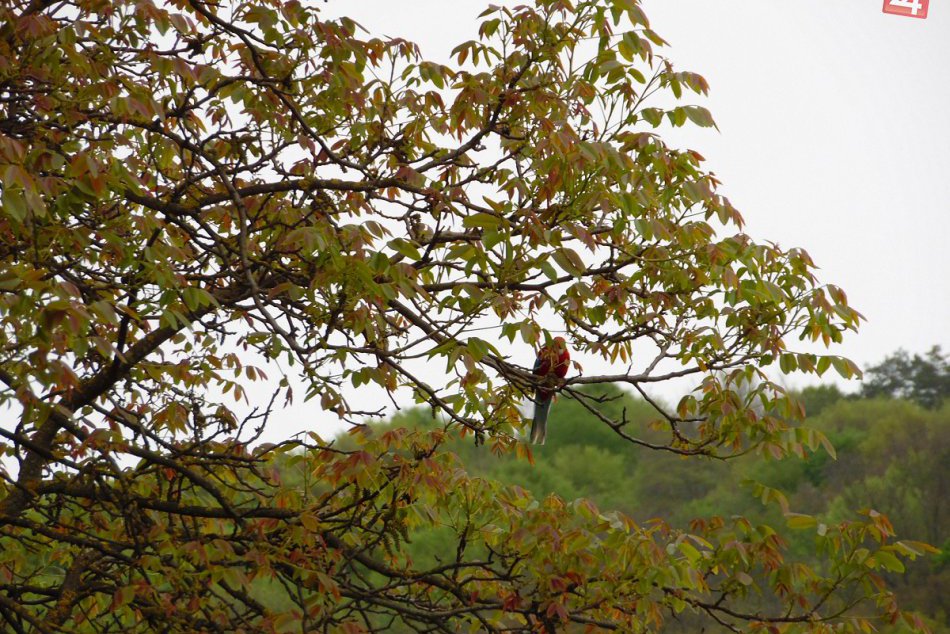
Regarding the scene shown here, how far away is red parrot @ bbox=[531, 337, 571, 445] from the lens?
160 inches

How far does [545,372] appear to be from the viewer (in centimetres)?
491

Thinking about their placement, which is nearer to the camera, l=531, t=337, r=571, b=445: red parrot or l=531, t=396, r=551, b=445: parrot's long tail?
l=531, t=337, r=571, b=445: red parrot

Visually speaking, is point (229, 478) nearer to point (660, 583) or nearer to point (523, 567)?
point (523, 567)

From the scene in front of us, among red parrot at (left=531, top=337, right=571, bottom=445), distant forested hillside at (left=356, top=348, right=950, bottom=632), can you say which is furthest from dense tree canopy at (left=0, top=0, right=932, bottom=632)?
distant forested hillside at (left=356, top=348, right=950, bottom=632)

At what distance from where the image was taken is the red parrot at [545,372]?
4.07m

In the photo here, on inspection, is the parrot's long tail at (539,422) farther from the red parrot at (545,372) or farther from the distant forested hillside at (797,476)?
the distant forested hillside at (797,476)

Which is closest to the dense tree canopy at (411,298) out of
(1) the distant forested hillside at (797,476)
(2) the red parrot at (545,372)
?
(2) the red parrot at (545,372)

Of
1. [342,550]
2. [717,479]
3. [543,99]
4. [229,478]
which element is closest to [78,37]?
[543,99]

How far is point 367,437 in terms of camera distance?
13.5ft

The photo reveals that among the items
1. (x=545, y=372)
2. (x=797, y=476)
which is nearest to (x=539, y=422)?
(x=545, y=372)

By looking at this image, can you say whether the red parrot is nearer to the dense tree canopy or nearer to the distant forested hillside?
the dense tree canopy

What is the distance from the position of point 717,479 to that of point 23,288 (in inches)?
1336

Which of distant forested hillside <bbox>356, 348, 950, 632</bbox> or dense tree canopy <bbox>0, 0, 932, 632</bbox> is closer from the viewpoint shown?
dense tree canopy <bbox>0, 0, 932, 632</bbox>

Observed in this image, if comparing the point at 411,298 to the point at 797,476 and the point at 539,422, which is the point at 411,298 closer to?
the point at 539,422
